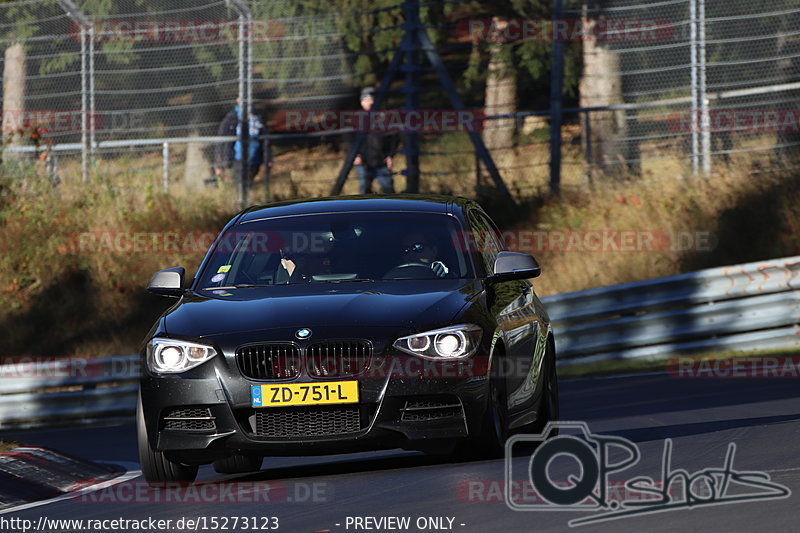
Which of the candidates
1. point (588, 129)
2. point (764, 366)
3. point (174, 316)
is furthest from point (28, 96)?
point (174, 316)

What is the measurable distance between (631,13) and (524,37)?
4442 millimetres

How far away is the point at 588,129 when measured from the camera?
77.4ft

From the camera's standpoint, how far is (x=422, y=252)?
976cm

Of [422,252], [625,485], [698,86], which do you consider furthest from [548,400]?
[698,86]

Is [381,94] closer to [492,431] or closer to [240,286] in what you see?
[240,286]

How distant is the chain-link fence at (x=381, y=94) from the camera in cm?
2253

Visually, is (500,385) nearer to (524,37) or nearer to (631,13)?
(631,13)

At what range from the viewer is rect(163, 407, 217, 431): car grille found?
862cm

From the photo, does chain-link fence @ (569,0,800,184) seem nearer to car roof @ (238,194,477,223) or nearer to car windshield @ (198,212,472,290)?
car roof @ (238,194,477,223)

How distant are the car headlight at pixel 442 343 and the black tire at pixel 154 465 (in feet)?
4.77

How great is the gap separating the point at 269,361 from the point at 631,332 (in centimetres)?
951

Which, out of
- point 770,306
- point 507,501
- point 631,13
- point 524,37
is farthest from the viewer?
point 524,37

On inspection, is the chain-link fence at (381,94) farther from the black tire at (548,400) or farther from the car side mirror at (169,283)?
the car side mirror at (169,283)

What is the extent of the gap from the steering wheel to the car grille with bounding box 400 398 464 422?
118 cm
